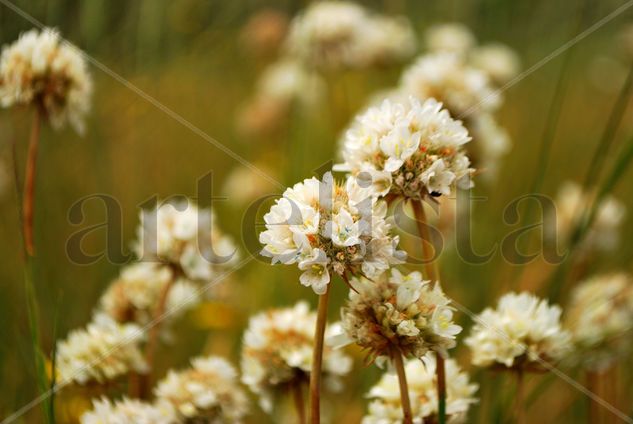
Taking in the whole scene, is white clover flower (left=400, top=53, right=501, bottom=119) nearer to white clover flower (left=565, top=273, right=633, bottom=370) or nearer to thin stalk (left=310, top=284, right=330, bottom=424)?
white clover flower (left=565, top=273, right=633, bottom=370)

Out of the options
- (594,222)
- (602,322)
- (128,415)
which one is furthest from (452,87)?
(128,415)

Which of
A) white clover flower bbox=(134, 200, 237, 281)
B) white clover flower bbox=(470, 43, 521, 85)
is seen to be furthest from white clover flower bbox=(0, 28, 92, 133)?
white clover flower bbox=(470, 43, 521, 85)

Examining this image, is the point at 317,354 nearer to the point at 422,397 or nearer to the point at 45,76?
the point at 422,397

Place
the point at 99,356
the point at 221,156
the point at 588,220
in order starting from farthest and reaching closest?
the point at 221,156 < the point at 588,220 < the point at 99,356

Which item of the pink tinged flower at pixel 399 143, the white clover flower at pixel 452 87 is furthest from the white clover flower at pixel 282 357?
the white clover flower at pixel 452 87

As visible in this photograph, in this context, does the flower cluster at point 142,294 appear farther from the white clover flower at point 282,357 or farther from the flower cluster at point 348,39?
the flower cluster at point 348,39

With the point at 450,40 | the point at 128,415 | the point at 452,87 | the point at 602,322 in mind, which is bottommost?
the point at 128,415
